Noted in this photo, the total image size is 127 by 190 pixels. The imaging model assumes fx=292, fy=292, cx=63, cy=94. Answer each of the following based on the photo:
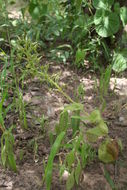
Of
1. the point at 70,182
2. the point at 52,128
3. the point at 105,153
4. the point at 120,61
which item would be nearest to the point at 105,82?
the point at 120,61

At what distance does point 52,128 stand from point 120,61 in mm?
872

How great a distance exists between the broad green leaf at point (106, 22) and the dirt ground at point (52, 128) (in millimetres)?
360

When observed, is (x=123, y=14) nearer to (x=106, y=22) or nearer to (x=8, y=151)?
(x=106, y=22)

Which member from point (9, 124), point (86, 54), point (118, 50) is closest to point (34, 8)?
point (86, 54)

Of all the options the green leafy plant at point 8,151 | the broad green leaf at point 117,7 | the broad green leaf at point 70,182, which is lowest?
the broad green leaf at point 70,182

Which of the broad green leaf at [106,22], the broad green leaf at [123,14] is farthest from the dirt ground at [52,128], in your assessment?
the broad green leaf at [123,14]

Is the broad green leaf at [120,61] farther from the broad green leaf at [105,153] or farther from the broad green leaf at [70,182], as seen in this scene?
the broad green leaf at [70,182]

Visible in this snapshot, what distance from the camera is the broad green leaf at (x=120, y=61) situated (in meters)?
2.34

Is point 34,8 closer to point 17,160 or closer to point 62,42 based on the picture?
point 62,42

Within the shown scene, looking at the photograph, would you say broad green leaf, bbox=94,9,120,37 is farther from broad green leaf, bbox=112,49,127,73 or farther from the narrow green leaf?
the narrow green leaf

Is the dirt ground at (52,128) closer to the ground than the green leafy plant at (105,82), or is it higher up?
closer to the ground

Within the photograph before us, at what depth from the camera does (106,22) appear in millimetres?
2307

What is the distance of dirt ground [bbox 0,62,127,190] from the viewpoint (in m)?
1.55

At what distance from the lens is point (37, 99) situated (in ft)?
6.84
